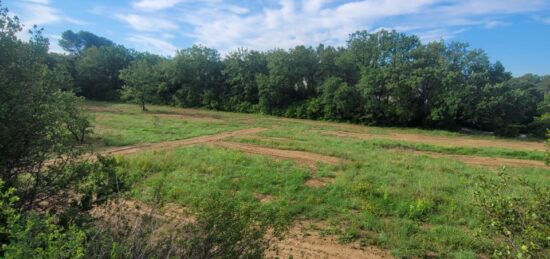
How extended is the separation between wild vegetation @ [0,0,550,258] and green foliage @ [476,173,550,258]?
0.6 inches

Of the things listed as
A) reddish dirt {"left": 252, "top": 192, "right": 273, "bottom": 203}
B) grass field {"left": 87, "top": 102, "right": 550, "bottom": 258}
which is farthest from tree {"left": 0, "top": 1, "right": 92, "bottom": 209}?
reddish dirt {"left": 252, "top": 192, "right": 273, "bottom": 203}

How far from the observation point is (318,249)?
18.7 feet

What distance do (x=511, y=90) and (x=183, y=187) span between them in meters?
26.5

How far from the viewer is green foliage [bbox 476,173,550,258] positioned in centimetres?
270

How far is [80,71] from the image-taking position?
141 ft

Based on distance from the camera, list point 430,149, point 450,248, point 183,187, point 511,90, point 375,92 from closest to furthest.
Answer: point 450,248
point 183,187
point 430,149
point 511,90
point 375,92

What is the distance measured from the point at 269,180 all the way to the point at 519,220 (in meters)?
6.53

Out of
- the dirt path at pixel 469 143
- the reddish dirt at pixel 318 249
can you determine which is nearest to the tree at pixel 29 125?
the reddish dirt at pixel 318 249

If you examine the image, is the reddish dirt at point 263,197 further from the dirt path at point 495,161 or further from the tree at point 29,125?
the dirt path at point 495,161

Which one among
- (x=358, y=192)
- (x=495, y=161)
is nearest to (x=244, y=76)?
(x=495, y=161)

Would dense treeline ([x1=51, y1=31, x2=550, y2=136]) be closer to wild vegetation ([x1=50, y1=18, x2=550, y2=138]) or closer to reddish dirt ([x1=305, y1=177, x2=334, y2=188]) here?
wild vegetation ([x1=50, y1=18, x2=550, y2=138])

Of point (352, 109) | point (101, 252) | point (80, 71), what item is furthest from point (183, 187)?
point (80, 71)

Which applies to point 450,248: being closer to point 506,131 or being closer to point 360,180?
point 360,180

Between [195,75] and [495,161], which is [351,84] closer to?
[195,75]
